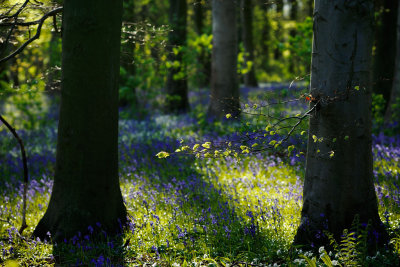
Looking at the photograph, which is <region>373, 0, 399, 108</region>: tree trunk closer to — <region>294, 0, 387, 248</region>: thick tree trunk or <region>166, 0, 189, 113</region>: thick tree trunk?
<region>166, 0, 189, 113</region>: thick tree trunk

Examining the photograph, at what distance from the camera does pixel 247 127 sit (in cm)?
328

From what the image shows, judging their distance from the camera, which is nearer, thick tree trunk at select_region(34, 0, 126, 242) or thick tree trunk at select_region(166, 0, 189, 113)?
thick tree trunk at select_region(34, 0, 126, 242)

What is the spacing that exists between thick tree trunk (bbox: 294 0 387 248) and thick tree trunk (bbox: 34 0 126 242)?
2093 millimetres

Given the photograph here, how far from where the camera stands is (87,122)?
13.1ft

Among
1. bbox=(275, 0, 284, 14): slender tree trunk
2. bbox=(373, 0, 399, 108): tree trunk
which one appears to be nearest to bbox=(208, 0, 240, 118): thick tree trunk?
bbox=(275, 0, 284, 14): slender tree trunk

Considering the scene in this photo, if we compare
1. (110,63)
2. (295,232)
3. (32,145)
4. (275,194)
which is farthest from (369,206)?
(32,145)

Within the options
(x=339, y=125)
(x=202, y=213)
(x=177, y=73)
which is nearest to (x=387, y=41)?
(x=177, y=73)

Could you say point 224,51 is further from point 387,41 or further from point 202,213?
point 202,213

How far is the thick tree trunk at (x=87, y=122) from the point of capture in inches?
154

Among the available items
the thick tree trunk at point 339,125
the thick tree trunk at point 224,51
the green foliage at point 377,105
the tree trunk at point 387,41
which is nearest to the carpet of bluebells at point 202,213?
the thick tree trunk at point 339,125

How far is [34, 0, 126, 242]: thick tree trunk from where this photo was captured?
391 centimetres

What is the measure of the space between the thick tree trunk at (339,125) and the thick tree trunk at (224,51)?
6.19m

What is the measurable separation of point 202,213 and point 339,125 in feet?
6.51

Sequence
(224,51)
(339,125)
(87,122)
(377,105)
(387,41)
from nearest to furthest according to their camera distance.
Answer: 1. (339,125)
2. (87,122)
3. (377,105)
4. (224,51)
5. (387,41)
